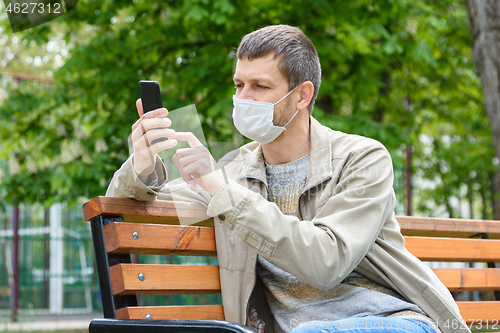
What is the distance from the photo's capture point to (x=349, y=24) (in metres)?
6.41

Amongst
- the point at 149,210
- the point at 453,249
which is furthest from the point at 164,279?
the point at 453,249

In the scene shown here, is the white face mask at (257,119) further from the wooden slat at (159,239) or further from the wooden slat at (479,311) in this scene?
the wooden slat at (479,311)

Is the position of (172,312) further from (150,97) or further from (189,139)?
(150,97)

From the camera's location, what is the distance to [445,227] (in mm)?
3051

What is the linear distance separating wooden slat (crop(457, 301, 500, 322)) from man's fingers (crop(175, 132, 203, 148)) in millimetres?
1645

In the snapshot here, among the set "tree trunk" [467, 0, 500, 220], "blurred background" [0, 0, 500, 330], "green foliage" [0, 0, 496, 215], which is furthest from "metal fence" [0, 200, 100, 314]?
"tree trunk" [467, 0, 500, 220]

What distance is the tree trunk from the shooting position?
205 inches

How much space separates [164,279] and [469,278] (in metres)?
1.62

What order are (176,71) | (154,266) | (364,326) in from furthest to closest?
(176,71), (154,266), (364,326)

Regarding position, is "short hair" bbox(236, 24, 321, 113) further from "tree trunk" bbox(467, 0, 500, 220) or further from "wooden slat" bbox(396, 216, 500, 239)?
"tree trunk" bbox(467, 0, 500, 220)

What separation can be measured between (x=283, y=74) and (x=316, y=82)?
255 millimetres

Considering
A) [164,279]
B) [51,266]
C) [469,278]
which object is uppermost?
[164,279]

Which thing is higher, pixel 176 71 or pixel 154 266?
pixel 176 71

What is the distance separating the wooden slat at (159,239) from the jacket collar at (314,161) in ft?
1.03
